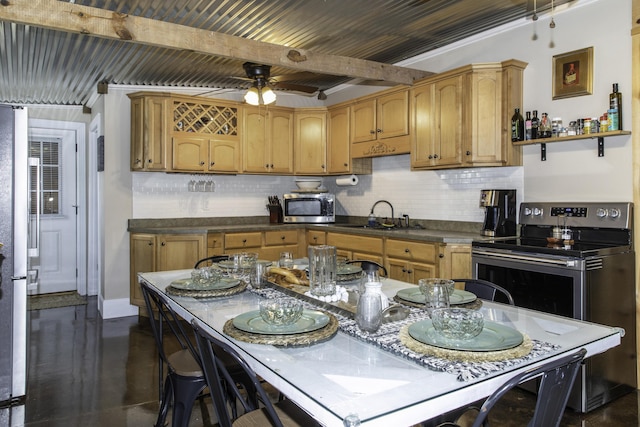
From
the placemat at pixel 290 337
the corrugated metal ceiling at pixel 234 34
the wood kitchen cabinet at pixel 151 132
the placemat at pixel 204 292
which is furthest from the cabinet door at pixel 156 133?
the placemat at pixel 290 337

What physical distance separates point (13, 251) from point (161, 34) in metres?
Result: 1.62

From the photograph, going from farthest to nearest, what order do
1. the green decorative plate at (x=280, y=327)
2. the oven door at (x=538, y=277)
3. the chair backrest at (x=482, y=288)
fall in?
the oven door at (x=538, y=277), the chair backrest at (x=482, y=288), the green decorative plate at (x=280, y=327)

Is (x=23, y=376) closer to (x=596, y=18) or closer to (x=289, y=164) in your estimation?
(x=289, y=164)

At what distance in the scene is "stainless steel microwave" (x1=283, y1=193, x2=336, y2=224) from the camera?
218 inches

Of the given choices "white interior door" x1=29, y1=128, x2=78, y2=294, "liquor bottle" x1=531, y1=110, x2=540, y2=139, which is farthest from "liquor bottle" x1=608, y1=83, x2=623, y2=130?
"white interior door" x1=29, y1=128, x2=78, y2=294

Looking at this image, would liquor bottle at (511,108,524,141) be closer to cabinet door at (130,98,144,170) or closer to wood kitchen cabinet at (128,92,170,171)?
wood kitchen cabinet at (128,92,170,171)

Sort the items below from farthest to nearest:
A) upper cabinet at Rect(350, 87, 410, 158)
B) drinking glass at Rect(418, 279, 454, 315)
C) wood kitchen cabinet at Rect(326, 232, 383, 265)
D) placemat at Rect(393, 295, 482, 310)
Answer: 1. upper cabinet at Rect(350, 87, 410, 158)
2. wood kitchen cabinet at Rect(326, 232, 383, 265)
3. placemat at Rect(393, 295, 482, 310)
4. drinking glass at Rect(418, 279, 454, 315)

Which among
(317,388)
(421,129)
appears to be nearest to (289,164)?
(421,129)

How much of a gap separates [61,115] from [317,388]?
640cm

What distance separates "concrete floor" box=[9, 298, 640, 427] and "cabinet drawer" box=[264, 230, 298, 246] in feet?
5.01

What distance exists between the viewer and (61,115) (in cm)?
620

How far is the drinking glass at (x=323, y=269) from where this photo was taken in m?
1.96

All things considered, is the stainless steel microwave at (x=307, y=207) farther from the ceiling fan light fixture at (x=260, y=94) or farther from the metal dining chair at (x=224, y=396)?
the metal dining chair at (x=224, y=396)

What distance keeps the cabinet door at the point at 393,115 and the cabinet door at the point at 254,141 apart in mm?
1428
